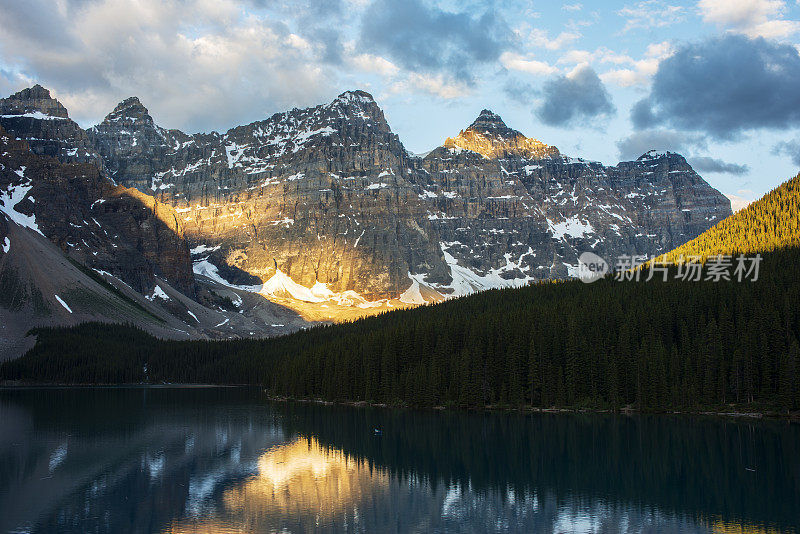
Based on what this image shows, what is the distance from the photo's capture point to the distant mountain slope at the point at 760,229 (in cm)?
11550

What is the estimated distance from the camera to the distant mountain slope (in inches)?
4547

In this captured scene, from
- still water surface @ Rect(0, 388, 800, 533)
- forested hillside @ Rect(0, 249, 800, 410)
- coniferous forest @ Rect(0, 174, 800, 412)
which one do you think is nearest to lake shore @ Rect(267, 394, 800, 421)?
coniferous forest @ Rect(0, 174, 800, 412)

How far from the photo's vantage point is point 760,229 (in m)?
124

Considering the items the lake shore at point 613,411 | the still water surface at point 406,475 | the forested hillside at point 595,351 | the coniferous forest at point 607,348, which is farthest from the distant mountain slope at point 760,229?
the still water surface at point 406,475

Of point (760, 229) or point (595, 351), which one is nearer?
point (595, 351)

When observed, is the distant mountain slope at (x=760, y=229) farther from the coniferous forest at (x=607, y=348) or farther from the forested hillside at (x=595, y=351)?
the forested hillside at (x=595, y=351)

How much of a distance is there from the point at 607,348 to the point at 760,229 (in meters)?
49.4

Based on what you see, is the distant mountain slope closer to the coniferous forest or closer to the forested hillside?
the coniferous forest

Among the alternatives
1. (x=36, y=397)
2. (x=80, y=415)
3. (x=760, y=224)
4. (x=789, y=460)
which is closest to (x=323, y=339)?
(x=36, y=397)

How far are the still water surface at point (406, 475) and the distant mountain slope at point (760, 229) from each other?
156ft

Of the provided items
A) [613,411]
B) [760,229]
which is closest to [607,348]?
[613,411]

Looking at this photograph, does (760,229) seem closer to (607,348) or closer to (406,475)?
(607,348)

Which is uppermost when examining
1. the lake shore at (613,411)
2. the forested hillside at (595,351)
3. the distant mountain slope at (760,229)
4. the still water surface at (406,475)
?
the distant mountain slope at (760,229)

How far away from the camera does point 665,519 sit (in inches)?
1537
